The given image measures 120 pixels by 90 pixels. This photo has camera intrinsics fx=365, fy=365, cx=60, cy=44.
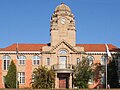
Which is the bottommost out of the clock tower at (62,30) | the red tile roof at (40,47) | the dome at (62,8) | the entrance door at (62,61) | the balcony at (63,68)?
the balcony at (63,68)

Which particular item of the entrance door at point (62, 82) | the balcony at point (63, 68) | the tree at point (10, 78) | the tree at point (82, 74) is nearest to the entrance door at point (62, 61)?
the balcony at point (63, 68)

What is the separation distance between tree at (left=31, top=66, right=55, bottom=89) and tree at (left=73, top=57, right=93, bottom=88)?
174 inches

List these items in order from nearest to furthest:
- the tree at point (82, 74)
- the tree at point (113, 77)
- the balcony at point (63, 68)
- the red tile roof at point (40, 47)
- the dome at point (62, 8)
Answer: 1. the tree at point (82, 74)
2. the balcony at point (63, 68)
3. the tree at point (113, 77)
4. the red tile roof at point (40, 47)
5. the dome at point (62, 8)

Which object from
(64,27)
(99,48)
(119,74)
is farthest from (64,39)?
(119,74)

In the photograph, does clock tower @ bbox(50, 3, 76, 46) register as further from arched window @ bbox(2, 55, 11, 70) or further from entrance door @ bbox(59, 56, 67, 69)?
arched window @ bbox(2, 55, 11, 70)

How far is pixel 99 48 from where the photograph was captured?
71250mm

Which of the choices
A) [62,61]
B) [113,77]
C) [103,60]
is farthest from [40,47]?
[113,77]

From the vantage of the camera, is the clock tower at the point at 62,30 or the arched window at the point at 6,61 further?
the clock tower at the point at 62,30

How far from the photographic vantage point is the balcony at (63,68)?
64963mm

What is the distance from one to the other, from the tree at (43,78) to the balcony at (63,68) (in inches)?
88.7

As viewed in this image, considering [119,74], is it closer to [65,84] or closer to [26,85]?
[65,84]

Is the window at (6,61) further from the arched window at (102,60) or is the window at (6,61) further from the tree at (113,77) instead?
the tree at (113,77)

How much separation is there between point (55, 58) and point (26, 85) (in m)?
7.36

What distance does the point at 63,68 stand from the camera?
217 feet
